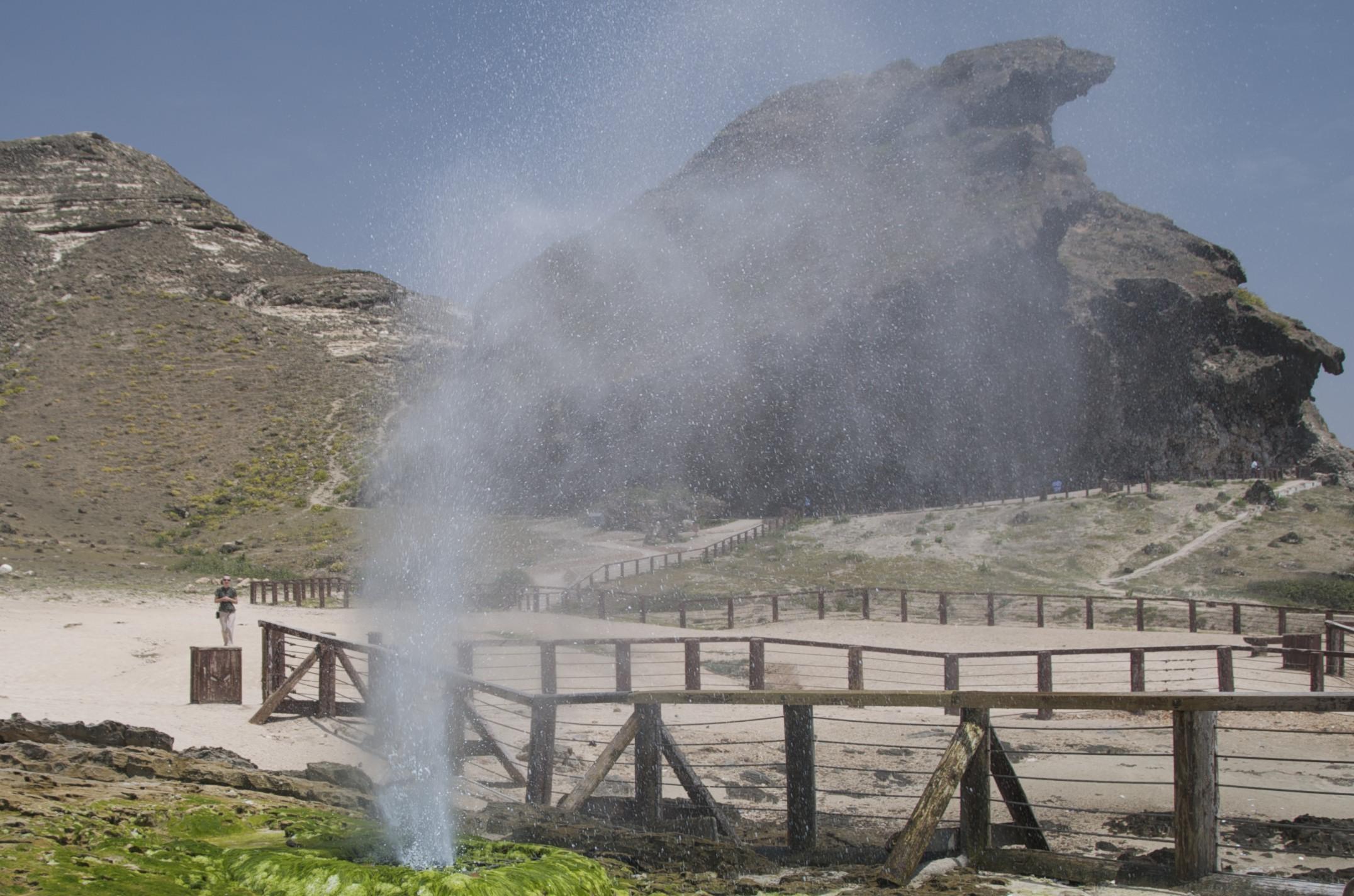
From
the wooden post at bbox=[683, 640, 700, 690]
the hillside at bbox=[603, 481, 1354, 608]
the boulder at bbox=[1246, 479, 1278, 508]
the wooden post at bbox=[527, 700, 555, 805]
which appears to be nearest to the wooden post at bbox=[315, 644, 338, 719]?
the wooden post at bbox=[683, 640, 700, 690]

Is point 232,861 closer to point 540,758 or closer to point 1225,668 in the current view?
point 540,758

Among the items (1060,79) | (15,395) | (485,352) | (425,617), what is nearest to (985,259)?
(1060,79)

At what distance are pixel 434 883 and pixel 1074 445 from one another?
299ft

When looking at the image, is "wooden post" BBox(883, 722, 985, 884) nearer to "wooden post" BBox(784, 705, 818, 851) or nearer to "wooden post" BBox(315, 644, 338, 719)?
"wooden post" BBox(784, 705, 818, 851)

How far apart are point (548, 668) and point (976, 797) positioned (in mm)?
9340

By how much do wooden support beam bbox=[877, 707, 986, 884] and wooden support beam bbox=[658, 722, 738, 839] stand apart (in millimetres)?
1625

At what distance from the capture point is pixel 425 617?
20797 mm

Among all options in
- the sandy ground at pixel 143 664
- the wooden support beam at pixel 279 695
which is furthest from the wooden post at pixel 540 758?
the wooden support beam at pixel 279 695

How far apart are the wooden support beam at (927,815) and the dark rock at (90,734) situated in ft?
18.4

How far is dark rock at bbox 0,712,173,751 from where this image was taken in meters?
8.28

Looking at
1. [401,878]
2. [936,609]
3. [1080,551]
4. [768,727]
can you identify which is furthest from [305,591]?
[401,878]

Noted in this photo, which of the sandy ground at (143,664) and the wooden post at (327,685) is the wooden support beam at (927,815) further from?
the wooden post at (327,685)

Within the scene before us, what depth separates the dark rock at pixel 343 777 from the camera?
8.95 meters

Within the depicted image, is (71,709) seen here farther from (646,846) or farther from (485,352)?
(485,352)
